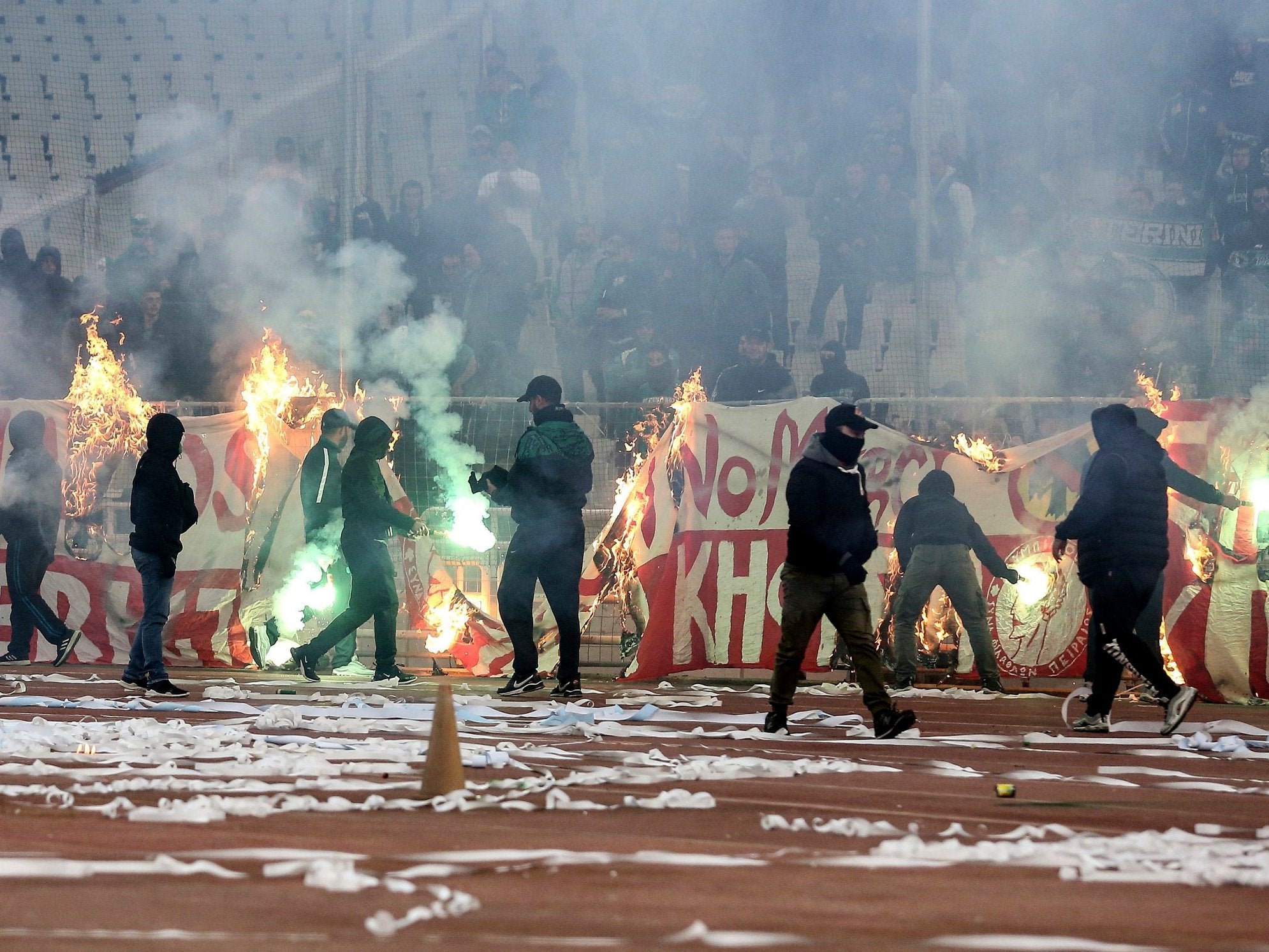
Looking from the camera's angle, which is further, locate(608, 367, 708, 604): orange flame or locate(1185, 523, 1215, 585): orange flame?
locate(608, 367, 708, 604): orange flame

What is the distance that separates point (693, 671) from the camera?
496 inches

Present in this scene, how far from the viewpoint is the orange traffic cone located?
16.8ft

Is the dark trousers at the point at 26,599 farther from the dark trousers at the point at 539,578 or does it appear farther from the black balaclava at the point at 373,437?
the dark trousers at the point at 539,578

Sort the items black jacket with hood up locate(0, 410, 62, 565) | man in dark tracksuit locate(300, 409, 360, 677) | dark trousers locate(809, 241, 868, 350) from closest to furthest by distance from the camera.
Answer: man in dark tracksuit locate(300, 409, 360, 677) → black jacket with hood up locate(0, 410, 62, 565) → dark trousers locate(809, 241, 868, 350)

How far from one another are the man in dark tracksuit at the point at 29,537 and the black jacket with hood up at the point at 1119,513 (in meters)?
9.17

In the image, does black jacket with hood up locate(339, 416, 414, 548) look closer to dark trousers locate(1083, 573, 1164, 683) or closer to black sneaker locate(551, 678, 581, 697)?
black sneaker locate(551, 678, 581, 697)

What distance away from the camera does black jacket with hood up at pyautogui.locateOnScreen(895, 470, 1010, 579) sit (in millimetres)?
11984

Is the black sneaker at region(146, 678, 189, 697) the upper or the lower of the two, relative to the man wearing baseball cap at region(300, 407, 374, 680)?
lower

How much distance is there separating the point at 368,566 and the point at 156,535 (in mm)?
1697

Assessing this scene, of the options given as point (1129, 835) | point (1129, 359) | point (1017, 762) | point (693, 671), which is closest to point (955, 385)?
point (1129, 359)

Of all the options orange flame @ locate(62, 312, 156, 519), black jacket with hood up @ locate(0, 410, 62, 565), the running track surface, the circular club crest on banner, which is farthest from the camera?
orange flame @ locate(62, 312, 156, 519)

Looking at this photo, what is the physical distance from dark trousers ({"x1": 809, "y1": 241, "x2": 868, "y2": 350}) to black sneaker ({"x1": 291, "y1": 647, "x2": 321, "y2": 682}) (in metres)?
6.06

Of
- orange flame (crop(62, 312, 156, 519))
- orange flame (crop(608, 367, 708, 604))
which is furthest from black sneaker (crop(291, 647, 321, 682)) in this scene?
orange flame (crop(62, 312, 156, 519))

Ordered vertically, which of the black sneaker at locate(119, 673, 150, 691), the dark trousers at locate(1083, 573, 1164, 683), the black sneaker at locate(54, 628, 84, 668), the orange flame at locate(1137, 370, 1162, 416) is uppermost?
the orange flame at locate(1137, 370, 1162, 416)
